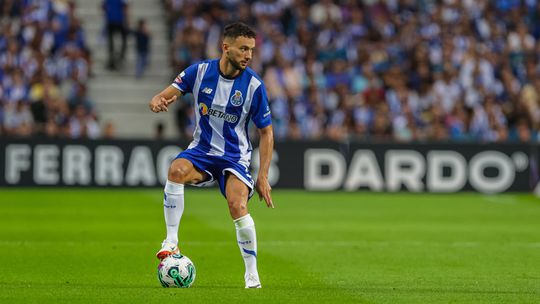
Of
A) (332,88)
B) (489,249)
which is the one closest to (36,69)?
(332,88)

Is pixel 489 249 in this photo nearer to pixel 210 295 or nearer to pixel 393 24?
pixel 210 295

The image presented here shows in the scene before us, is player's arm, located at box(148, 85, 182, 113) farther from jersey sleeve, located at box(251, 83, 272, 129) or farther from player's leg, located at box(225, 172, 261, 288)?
player's leg, located at box(225, 172, 261, 288)

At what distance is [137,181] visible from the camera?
24828mm

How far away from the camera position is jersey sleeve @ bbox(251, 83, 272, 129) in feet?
32.1

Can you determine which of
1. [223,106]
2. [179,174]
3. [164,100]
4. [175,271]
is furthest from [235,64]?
[175,271]

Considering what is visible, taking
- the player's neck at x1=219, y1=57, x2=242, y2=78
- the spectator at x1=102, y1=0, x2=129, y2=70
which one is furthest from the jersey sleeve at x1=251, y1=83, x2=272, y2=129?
the spectator at x1=102, y1=0, x2=129, y2=70

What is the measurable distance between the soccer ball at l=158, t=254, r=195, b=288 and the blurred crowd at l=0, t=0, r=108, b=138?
15.4 metres

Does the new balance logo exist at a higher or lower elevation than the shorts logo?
higher

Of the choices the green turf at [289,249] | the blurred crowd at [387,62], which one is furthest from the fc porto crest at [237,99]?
the blurred crowd at [387,62]

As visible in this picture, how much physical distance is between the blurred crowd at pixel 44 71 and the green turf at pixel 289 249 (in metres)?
2.41

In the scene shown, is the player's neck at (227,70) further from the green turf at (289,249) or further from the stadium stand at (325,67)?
the stadium stand at (325,67)

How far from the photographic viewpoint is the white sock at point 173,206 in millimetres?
9742

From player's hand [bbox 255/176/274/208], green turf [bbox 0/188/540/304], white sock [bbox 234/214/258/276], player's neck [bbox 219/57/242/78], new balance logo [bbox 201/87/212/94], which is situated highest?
player's neck [bbox 219/57/242/78]

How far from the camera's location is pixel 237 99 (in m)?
9.78
